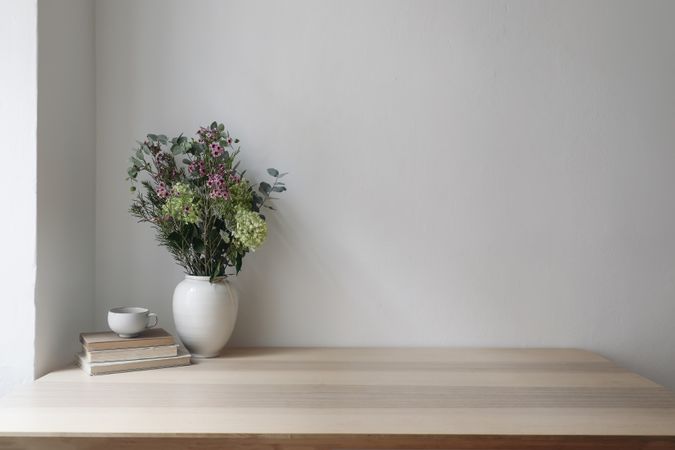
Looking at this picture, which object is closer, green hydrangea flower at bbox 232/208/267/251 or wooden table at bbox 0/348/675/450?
wooden table at bbox 0/348/675/450

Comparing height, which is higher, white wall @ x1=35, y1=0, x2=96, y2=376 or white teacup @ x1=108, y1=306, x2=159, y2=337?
white wall @ x1=35, y1=0, x2=96, y2=376

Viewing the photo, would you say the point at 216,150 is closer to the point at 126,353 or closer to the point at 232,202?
the point at 232,202

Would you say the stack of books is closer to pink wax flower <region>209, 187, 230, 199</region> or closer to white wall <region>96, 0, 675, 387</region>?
white wall <region>96, 0, 675, 387</region>

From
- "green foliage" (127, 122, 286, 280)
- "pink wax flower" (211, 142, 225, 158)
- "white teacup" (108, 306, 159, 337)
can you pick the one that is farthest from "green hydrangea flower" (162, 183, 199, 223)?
"white teacup" (108, 306, 159, 337)

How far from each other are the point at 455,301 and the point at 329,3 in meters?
0.88

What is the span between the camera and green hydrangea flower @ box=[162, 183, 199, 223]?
138 centimetres

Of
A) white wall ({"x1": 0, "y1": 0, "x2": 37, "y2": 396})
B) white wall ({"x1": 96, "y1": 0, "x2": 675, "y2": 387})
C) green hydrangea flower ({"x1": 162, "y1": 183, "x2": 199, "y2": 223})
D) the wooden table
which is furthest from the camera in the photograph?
white wall ({"x1": 96, "y1": 0, "x2": 675, "y2": 387})

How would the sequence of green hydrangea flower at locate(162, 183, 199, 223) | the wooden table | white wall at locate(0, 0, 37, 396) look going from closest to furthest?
the wooden table → white wall at locate(0, 0, 37, 396) → green hydrangea flower at locate(162, 183, 199, 223)

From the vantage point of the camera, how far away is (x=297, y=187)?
160 centimetres

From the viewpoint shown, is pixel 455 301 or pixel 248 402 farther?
pixel 455 301

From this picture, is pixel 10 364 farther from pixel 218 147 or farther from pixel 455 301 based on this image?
pixel 455 301

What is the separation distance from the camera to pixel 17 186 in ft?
4.19

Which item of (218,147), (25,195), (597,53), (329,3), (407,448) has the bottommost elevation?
(407,448)

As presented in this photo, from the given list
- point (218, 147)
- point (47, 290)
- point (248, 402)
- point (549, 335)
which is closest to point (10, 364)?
point (47, 290)
